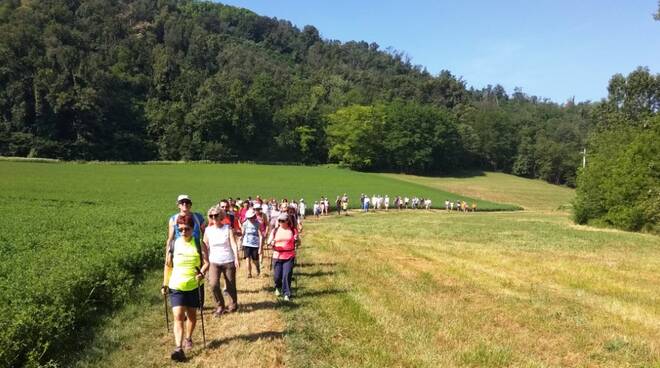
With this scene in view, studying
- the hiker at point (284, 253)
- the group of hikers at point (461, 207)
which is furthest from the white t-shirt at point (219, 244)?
the group of hikers at point (461, 207)

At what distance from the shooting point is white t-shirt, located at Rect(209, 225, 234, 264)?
10.2 m

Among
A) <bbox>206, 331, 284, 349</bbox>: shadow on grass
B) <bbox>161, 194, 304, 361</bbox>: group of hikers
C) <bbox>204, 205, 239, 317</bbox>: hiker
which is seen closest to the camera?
<bbox>161, 194, 304, 361</bbox>: group of hikers

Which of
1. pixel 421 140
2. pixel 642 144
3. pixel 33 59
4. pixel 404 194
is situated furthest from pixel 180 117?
pixel 642 144

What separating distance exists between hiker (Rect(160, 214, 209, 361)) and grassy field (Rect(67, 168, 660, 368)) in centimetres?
49

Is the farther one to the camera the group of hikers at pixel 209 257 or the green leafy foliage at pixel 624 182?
the green leafy foliage at pixel 624 182

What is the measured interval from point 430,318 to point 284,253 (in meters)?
3.43

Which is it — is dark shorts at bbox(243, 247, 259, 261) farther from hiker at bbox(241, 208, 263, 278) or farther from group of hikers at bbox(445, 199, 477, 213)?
group of hikers at bbox(445, 199, 477, 213)

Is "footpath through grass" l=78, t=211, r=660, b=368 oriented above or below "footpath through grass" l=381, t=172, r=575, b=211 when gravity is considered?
above

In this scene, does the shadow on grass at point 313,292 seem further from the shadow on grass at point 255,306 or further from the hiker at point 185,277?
the hiker at point 185,277

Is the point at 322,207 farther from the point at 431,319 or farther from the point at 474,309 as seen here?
the point at 431,319

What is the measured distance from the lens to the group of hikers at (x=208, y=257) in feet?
25.7

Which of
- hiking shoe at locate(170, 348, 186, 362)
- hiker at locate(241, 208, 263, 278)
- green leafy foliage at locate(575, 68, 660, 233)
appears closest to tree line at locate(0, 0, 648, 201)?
green leafy foliage at locate(575, 68, 660, 233)

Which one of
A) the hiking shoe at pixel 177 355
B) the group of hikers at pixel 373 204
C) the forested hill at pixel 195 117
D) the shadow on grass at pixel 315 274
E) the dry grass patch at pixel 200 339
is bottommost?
Answer: the group of hikers at pixel 373 204

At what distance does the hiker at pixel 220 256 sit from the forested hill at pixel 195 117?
88035mm
